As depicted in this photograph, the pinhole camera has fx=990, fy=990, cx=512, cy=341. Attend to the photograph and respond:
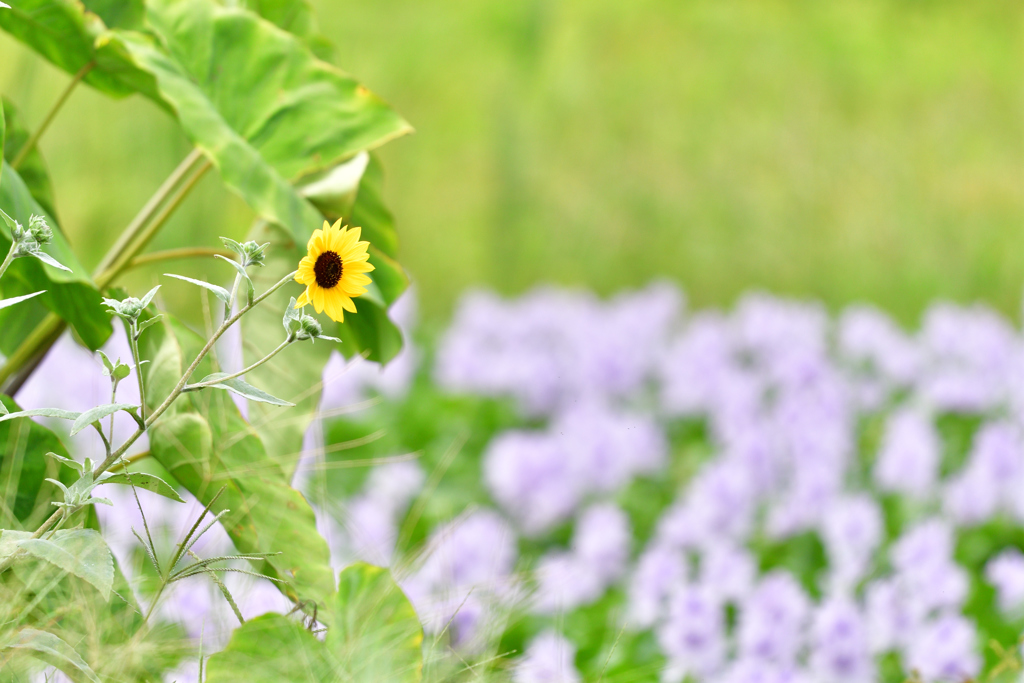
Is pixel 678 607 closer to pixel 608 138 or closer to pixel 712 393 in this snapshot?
pixel 712 393

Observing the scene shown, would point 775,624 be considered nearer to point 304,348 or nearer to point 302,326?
point 304,348

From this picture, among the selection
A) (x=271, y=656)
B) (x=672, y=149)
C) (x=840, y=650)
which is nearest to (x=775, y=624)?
(x=840, y=650)

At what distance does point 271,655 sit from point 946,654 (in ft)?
2.40

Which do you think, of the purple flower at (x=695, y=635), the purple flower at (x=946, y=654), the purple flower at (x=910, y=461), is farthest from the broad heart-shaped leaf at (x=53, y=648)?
the purple flower at (x=910, y=461)

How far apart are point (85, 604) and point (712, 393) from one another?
55.2 inches

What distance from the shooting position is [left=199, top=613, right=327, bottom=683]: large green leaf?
534 millimetres

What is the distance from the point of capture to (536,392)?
1901 mm

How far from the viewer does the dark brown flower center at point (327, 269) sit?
44 cm

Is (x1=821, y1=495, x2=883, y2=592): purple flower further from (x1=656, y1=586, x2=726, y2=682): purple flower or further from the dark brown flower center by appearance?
the dark brown flower center

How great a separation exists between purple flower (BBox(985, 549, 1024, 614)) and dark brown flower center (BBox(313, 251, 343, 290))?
1065mm

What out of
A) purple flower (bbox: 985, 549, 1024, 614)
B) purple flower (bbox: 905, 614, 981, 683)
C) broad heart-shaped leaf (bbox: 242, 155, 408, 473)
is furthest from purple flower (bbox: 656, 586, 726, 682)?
broad heart-shaped leaf (bbox: 242, 155, 408, 473)

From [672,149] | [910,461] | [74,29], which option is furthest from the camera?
[672,149]

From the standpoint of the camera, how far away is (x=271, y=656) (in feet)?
1.79

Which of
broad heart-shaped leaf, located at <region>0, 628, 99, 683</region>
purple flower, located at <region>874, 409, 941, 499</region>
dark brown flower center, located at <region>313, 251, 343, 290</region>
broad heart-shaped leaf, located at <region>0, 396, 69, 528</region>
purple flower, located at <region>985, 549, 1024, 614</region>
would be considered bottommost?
broad heart-shaped leaf, located at <region>0, 628, 99, 683</region>
